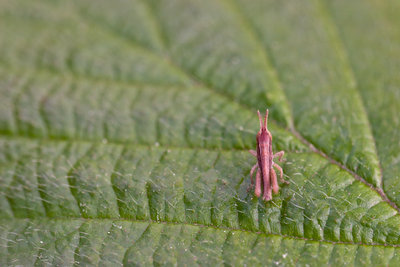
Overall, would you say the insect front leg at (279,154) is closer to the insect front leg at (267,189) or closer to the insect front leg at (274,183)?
the insect front leg at (274,183)

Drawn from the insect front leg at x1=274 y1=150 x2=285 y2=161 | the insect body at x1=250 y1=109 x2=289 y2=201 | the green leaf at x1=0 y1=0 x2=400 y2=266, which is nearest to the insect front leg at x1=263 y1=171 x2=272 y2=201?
the insect body at x1=250 y1=109 x2=289 y2=201

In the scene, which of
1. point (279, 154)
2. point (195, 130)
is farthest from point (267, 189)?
point (195, 130)

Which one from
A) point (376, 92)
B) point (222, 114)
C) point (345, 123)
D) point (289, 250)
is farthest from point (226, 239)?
point (376, 92)

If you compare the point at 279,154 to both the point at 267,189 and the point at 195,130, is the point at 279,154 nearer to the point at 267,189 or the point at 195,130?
the point at 267,189

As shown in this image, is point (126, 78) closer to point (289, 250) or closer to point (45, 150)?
point (45, 150)

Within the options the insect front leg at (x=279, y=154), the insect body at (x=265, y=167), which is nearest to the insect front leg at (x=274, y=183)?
the insect body at (x=265, y=167)
